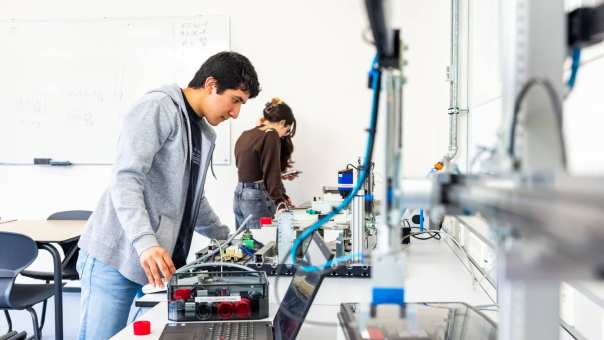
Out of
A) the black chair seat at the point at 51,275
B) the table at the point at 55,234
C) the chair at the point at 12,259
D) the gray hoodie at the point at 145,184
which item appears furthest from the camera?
the black chair seat at the point at 51,275

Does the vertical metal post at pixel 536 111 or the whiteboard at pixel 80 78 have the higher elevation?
the whiteboard at pixel 80 78

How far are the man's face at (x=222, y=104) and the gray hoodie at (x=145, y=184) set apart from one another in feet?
0.35

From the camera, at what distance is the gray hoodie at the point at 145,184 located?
1472mm

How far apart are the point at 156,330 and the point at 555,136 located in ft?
3.14

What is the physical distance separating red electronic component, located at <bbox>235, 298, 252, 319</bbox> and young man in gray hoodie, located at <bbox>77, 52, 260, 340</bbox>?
280 mm

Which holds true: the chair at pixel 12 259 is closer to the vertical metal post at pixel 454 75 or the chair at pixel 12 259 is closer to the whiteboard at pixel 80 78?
the whiteboard at pixel 80 78

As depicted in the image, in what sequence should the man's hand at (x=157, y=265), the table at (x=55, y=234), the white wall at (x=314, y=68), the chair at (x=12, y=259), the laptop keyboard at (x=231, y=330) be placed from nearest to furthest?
the laptop keyboard at (x=231, y=330), the man's hand at (x=157, y=265), the chair at (x=12, y=259), the table at (x=55, y=234), the white wall at (x=314, y=68)

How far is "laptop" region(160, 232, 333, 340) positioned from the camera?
979mm

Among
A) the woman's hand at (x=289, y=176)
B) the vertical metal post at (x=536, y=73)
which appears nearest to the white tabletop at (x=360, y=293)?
the vertical metal post at (x=536, y=73)

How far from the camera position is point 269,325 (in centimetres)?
116

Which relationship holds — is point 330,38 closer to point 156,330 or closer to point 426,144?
point 426,144

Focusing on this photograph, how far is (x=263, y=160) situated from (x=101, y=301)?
1659mm

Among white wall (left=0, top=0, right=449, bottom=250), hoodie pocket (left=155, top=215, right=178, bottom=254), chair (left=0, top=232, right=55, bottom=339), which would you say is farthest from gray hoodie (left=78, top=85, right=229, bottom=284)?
white wall (left=0, top=0, right=449, bottom=250)

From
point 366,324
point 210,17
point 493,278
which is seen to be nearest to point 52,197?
point 210,17
